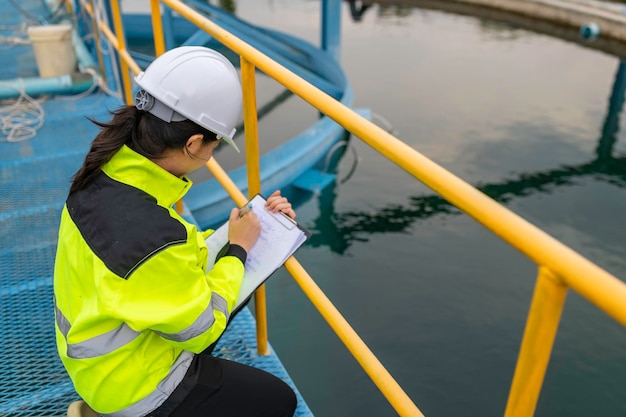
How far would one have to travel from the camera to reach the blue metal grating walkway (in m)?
1.85

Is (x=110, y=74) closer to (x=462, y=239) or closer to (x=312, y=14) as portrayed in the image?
(x=462, y=239)

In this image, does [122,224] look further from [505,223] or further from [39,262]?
[39,262]

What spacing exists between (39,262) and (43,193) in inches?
27.4

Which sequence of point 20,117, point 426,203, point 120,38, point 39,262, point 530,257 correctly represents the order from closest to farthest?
point 530,257 < point 39,262 < point 120,38 < point 20,117 < point 426,203

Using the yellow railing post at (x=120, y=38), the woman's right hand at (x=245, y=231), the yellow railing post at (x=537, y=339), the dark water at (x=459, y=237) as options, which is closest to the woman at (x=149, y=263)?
the woman's right hand at (x=245, y=231)

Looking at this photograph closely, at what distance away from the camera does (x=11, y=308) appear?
2.20 m

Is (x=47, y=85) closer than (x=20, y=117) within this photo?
No

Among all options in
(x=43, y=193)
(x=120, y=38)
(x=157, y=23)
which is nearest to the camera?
(x=157, y=23)

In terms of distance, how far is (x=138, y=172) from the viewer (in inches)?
49.7

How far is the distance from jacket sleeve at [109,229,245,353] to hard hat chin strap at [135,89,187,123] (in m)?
0.32

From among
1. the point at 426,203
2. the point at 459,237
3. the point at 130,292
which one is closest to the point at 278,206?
the point at 130,292

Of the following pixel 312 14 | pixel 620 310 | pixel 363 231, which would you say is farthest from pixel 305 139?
pixel 312 14

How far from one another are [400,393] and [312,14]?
13.1m

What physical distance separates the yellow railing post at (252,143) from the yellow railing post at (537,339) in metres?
1.04
